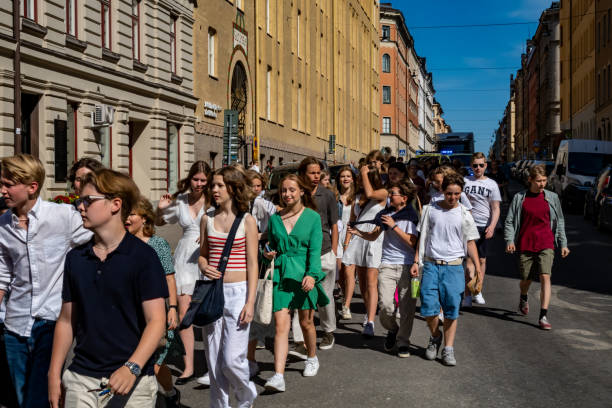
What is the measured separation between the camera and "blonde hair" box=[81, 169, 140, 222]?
330 centimetres

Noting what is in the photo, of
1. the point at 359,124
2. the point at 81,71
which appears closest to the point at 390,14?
the point at 359,124

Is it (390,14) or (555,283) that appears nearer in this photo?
(555,283)

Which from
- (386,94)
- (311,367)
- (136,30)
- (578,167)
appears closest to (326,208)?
(311,367)

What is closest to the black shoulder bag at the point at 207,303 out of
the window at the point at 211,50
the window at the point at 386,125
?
the window at the point at 211,50

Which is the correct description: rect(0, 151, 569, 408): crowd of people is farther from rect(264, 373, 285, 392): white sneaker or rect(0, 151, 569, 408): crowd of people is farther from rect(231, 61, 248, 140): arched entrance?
rect(231, 61, 248, 140): arched entrance

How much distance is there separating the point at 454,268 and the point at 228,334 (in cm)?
271

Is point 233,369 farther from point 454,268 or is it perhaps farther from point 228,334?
point 454,268

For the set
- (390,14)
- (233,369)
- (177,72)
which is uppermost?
(390,14)

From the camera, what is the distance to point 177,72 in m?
27.5

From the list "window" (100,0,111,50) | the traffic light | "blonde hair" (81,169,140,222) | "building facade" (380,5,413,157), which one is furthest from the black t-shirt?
"building facade" (380,5,413,157)

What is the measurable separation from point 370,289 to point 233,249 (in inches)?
143

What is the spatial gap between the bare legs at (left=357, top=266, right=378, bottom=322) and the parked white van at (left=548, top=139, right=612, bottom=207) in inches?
778

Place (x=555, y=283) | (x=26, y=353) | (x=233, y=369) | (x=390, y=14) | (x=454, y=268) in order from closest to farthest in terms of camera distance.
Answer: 1. (x=26, y=353)
2. (x=233, y=369)
3. (x=454, y=268)
4. (x=555, y=283)
5. (x=390, y=14)

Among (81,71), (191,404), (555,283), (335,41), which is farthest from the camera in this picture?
(335,41)
